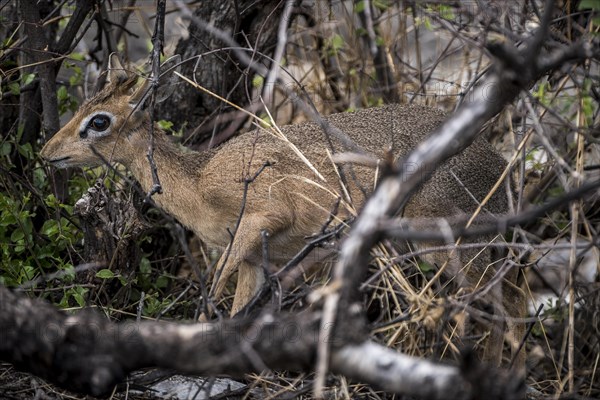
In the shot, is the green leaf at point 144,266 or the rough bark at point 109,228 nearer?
the rough bark at point 109,228

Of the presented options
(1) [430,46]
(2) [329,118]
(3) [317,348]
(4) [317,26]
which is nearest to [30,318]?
(3) [317,348]

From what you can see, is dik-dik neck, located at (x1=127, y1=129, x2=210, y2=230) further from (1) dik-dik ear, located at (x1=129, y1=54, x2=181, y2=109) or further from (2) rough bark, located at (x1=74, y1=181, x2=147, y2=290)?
(2) rough bark, located at (x1=74, y1=181, x2=147, y2=290)

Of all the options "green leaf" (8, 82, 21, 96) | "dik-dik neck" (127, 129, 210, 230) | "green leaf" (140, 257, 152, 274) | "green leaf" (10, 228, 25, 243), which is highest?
"green leaf" (8, 82, 21, 96)

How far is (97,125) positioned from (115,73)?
370 millimetres

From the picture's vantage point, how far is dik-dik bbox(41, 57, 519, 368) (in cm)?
472

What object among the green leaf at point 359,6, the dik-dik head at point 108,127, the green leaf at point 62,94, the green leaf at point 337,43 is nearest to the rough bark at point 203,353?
the dik-dik head at point 108,127

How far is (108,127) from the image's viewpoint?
188 inches

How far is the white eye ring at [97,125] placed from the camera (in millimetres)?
4703

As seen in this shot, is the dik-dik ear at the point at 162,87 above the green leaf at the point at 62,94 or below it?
above

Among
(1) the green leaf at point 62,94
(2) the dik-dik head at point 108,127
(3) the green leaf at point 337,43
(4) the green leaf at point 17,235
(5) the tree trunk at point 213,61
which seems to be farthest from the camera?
(3) the green leaf at point 337,43

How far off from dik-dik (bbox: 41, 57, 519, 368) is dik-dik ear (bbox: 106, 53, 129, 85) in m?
0.01

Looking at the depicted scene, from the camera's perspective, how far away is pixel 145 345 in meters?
2.50

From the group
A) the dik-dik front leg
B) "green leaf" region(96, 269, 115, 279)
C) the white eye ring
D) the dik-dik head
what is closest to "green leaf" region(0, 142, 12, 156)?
the dik-dik head

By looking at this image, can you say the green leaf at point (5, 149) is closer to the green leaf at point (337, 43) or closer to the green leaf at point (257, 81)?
the green leaf at point (257, 81)
